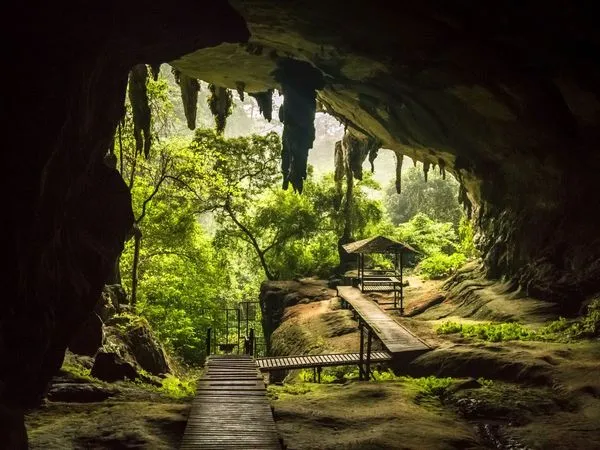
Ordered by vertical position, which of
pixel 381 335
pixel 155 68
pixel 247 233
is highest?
pixel 155 68

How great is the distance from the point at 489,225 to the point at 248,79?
13.2 m

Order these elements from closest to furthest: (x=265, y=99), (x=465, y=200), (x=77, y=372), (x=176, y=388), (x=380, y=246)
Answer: (x=77, y=372) < (x=176, y=388) < (x=380, y=246) < (x=265, y=99) < (x=465, y=200)

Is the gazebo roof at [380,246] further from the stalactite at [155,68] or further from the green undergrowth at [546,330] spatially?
the stalactite at [155,68]

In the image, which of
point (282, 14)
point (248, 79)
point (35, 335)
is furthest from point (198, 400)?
point (248, 79)

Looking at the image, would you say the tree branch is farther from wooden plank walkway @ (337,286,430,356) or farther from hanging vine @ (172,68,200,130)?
hanging vine @ (172,68,200,130)

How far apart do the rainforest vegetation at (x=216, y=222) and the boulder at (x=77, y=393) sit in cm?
1055

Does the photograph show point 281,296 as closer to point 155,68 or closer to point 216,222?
point 216,222

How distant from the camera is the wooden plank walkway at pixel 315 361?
14.9 metres

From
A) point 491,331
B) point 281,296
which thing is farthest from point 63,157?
point 281,296

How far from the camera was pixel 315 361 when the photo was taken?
15.2 m

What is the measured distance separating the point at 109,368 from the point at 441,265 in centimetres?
2120

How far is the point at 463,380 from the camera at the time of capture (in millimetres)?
12008

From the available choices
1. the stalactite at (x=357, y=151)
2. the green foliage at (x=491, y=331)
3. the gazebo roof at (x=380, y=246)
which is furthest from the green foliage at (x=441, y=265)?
the green foliage at (x=491, y=331)

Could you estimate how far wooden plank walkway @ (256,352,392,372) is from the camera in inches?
587
